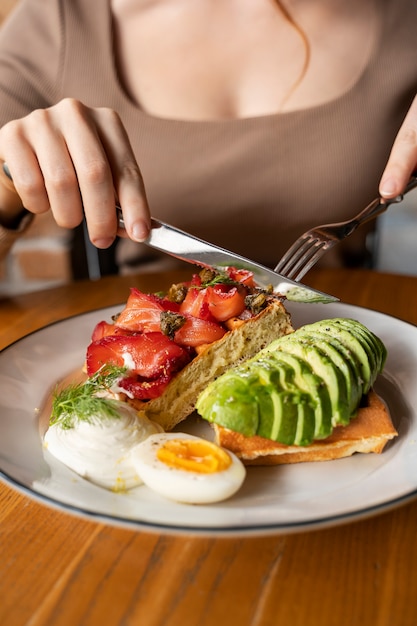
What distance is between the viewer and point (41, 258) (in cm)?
392

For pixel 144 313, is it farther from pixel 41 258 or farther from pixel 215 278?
pixel 41 258

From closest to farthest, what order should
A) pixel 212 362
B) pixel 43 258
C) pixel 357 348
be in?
pixel 357 348
pixel 212 362
pixel 43 258

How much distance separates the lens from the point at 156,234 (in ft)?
5.16

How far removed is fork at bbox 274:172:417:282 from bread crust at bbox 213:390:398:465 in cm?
61

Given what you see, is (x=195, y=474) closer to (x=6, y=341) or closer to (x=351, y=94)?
(x=6, y=341)

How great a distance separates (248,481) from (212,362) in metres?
0.49

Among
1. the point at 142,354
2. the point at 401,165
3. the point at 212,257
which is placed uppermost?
the point at 401,165

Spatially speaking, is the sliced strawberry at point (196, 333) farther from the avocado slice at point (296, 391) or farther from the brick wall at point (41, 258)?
the brick wall at point (41, 258)

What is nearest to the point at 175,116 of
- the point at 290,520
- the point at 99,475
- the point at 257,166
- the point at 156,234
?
the point at 257,166

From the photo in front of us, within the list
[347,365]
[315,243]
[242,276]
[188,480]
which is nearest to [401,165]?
[315,243]

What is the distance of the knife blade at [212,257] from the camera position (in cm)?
157

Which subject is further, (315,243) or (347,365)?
(315,243)

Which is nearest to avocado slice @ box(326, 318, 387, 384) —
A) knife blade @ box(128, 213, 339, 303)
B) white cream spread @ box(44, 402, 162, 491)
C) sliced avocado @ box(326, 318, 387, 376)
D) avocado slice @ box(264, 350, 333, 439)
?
sliced avocado @ box(326, 318, 387, 376)

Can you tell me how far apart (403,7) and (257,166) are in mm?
947
